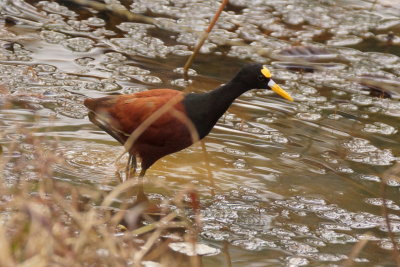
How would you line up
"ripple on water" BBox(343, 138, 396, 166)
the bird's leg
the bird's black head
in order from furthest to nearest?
1. "ripple on water" BBox(343, 138, 396, 166)
2. the bird's leg
3. the bird's black head

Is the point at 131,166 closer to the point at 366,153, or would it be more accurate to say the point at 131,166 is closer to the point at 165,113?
the point at 165,113

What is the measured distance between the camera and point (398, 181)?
5.43m

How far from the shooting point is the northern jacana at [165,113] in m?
4.81

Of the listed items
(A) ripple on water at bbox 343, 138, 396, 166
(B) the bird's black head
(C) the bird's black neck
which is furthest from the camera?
(A) ripple on water at bbox 343, 138, 396, 166

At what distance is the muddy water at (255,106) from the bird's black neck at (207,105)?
1.39 feet

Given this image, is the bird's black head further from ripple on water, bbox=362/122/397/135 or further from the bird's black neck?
ripple on water, bbox=362/122/397/135

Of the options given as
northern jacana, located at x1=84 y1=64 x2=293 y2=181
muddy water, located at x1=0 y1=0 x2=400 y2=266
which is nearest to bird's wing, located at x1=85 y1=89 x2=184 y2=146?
northern jacana, located at x1=84 y1=64 x2=293 y2=181

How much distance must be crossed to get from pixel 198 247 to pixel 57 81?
244 centimetres

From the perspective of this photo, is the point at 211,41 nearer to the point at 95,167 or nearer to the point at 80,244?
the point at 95,167

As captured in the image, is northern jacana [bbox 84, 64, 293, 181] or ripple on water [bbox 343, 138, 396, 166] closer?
northern jacana [bbox 84, 64, 293, 181]

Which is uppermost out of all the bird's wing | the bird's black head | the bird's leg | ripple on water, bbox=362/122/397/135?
the bird's black head

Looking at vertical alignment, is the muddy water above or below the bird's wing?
below

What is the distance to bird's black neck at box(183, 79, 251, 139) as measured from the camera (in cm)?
485

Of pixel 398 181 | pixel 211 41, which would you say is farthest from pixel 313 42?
pixel 398 181
